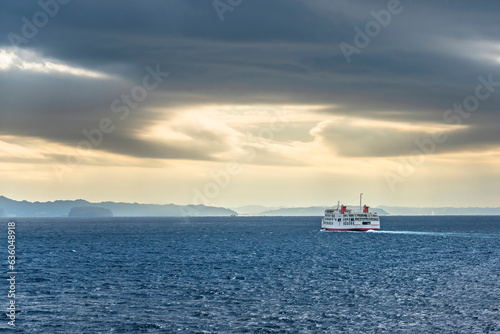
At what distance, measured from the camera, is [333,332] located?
190ft

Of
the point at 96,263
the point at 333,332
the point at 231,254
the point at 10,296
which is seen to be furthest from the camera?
the point at 231,254

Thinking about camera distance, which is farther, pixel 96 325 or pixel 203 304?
pixel 203 304

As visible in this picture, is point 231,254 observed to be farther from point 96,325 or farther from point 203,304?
point 96,325

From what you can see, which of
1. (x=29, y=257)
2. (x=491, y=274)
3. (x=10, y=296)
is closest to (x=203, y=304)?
(x=10, y=296)

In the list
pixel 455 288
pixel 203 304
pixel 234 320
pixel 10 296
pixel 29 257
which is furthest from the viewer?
pixel 29 257

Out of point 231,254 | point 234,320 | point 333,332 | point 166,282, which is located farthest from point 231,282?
point 231,254

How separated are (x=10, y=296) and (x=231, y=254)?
78456 mm

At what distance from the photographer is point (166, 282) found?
9300 cm

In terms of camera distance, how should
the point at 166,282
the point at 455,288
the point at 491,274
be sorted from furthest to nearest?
1. the point at 491,274
2. the point at 166,282
3. the point at 455,288

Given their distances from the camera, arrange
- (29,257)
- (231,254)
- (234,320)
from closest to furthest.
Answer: (234,320) → (29,257) → (231,254)

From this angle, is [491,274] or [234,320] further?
[491,274]

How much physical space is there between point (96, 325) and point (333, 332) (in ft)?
79.9

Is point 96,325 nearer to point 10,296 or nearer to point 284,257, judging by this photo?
point 10,296

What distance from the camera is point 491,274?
104875 millimetres
